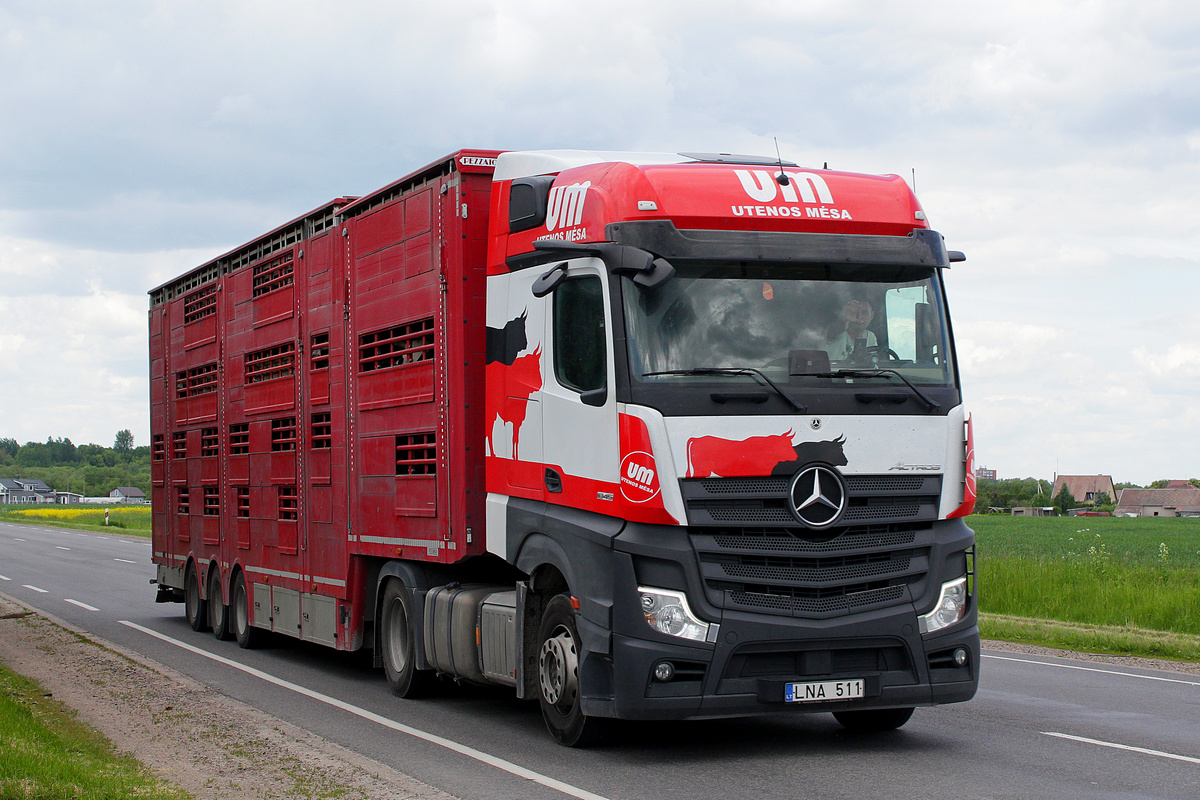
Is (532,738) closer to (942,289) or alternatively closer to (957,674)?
(957,674)

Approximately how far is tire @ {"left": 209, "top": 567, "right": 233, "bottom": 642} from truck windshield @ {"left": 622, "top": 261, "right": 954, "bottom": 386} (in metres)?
10.3

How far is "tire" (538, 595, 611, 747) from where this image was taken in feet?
28.2

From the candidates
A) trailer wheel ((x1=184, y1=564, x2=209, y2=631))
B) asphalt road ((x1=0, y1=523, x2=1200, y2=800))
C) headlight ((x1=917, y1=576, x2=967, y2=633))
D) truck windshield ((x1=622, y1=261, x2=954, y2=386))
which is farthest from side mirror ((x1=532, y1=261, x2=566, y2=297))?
trailer wheel ((x1=184, y1=564, x2=209, y2=631))

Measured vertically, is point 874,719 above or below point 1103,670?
above

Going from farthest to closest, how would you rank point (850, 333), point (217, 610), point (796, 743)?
point (217, 610) < point (796, 743) < point (850, 333)

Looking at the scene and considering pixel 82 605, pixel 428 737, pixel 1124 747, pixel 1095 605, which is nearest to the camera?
pixel 1124 747

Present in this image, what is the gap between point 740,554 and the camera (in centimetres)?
795

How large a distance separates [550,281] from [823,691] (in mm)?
3099

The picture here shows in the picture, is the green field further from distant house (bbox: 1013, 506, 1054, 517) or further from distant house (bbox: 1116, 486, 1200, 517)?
distant house (bbox: 1116, 486, 1200, 517)

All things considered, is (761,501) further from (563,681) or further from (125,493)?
(125,493)

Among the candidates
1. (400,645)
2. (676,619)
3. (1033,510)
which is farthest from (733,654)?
(1033,510)

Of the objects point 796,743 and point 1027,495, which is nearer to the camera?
point 796,743

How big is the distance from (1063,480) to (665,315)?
164 m

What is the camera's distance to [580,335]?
8625 mm
